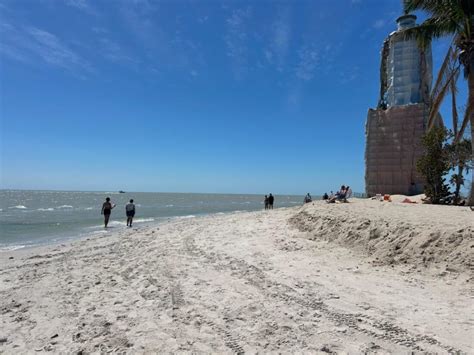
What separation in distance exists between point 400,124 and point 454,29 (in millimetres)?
19776

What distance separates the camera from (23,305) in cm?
564

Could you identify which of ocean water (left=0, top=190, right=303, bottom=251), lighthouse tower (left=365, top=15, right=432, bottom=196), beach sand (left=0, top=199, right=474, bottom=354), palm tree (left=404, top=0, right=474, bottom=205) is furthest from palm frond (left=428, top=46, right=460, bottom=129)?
ocean water (left=0, top=190, right=303, bottom=251)

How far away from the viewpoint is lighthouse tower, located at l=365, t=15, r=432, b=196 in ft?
95.5

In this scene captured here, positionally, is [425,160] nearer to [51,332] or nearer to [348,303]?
[348,303]

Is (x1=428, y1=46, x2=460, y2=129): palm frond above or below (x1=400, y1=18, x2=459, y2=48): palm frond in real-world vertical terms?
below

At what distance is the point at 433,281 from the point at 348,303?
204cm

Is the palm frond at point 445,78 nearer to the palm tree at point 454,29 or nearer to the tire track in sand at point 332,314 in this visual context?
the palm tree at point 454,29

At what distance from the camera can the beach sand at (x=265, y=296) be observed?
3879mm

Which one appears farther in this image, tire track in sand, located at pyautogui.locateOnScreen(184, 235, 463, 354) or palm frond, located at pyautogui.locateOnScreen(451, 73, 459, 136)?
palm frond, located at pyautogui.locateOnScreen(451, 73, 459, 136)

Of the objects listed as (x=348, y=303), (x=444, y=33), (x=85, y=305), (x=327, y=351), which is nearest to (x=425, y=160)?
(x=444, y=33)

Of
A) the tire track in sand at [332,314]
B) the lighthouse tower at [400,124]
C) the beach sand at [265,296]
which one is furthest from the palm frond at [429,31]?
the lighthouse tower at [400,124]

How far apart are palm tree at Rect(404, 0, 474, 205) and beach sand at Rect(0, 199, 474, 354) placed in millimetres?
7282

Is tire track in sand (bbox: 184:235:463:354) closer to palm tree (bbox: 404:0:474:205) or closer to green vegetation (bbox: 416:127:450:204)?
palm tree (bbox: 404:0:474:205)

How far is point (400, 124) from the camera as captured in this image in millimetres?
30609
